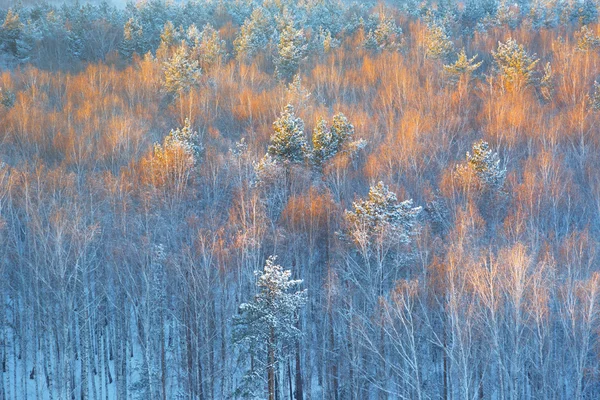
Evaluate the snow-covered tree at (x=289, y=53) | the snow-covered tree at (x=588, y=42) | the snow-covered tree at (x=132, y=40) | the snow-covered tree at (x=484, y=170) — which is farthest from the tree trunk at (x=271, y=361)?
the snow-covered tree at (x=132, y=40)

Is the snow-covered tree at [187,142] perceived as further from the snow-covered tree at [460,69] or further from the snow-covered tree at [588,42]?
the snow-covered tree at [588,42]

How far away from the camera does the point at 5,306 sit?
2516 centimetres

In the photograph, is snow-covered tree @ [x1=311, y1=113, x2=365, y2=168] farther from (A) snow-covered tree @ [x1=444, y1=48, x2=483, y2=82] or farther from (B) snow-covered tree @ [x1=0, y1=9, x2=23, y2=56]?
(B) snow-covered tree @ [x1=0, y1=9, x2=23, y2=56]

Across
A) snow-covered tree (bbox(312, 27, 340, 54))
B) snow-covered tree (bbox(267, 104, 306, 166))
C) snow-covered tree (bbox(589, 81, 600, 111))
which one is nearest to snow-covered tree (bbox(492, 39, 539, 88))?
snow-covered tree (bbox(589, 81, 600, 111))

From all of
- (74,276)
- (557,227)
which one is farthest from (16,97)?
(557,227)

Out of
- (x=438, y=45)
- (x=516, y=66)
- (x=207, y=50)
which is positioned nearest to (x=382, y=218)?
(x=516, y=66)

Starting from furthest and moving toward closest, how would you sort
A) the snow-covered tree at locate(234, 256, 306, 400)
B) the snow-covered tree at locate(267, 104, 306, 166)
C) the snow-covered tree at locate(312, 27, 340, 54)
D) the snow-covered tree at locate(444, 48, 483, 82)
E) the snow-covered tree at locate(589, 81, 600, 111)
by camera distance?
the snow-covered tree at locate(312, 27, 340, 54) < the snow-covered tree at locate(444, 48, 483, 82) < the snow-covered tree at locate(589, 81, 600, 111) < the snow-covered tree at locate(267, 104, 306, 166) < the snow-covered tree at locate(234, 256, 306, 400)

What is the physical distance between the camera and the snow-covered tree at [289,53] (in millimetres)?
46562

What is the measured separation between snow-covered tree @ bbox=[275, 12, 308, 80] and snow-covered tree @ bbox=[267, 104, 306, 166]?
15.7 meters

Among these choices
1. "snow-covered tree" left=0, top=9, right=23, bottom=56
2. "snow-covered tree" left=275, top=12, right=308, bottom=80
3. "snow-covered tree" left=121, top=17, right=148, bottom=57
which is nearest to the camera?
"snow-covered tree" left=275, top=12, right=308, bottom=80

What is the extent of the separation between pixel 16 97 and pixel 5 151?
8.05 meters

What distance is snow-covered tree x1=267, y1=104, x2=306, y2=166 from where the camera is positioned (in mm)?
30828

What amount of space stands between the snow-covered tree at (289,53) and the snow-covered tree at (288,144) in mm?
15740

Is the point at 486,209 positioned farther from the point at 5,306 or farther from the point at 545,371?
the point at 5,306
